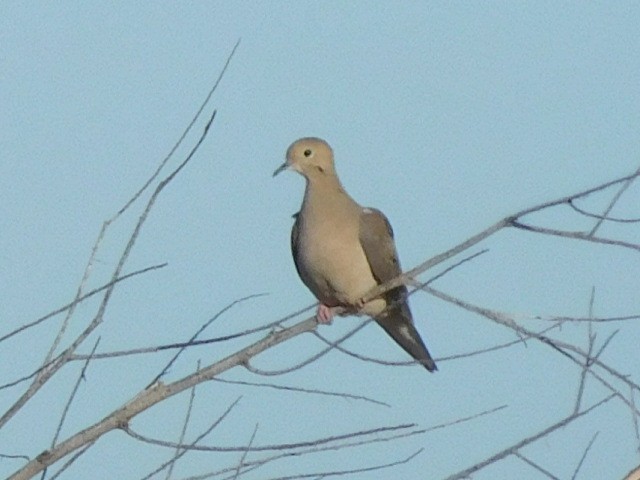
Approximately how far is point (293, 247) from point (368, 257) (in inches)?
14.7

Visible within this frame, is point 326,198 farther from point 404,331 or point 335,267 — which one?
point 404,331

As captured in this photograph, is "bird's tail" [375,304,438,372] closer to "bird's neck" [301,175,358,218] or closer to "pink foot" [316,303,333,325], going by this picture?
"pink foot" [316,303,333,325]

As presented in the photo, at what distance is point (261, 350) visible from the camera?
3.64 m

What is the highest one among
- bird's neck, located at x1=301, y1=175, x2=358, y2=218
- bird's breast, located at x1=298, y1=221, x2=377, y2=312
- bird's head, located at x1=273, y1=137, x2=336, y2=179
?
bird's head, located at x1=273, y1=137, x2=336, y2=179

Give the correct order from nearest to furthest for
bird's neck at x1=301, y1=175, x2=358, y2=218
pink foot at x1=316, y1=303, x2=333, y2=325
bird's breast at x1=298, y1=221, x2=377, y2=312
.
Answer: pink foot at x1=316, y1=303, x2=333, y2=325
bird's breast at x1=298, y1=221, x2=377, y2=312
bird's neck at x1=301, y1=175, x2=358, y2=218

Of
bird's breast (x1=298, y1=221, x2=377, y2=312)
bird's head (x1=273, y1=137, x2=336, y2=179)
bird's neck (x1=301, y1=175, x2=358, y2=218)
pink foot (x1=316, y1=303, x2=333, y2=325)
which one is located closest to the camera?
pink foot (x1=316, y1=303, x2=333, y2=325)

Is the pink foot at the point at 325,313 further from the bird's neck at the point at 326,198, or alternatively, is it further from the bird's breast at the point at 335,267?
the bird's neck at the point at 326,198

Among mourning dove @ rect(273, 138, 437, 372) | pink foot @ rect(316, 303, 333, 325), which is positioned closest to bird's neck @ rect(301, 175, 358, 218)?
mourning dove @ rect(273, 138, 437, 372)

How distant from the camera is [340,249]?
5.93 metres

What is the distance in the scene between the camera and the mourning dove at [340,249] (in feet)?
19.3

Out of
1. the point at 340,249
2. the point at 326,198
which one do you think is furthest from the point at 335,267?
the point at 326,198

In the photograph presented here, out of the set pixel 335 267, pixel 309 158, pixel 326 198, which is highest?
pixel 309 158

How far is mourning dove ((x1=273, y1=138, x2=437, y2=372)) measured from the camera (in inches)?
231

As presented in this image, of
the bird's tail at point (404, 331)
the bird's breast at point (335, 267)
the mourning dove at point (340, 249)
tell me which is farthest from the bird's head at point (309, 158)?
the bird's tail at point (404, 331)
